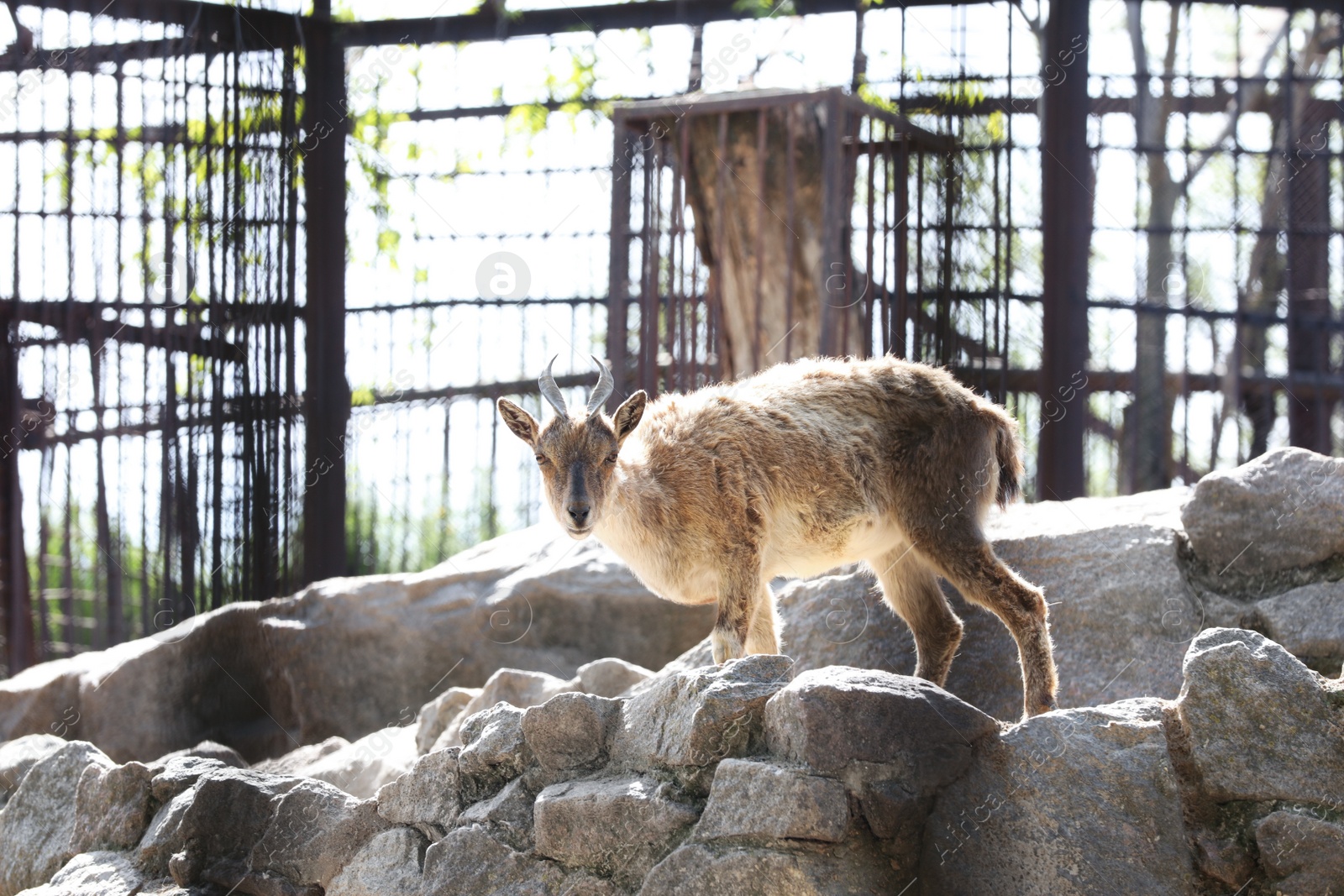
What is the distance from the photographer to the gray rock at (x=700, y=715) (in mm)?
3855

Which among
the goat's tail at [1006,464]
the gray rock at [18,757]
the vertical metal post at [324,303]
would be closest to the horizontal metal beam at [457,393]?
the vertical metal post at [324,303]

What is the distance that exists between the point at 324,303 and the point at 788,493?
13.3ft

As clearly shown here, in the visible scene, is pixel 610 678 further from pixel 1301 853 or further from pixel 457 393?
pixel 457 393

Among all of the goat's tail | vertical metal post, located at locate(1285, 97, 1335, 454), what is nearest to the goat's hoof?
the goat's tail

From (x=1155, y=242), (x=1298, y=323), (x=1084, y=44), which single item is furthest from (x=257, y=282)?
(x=1298, y=323)

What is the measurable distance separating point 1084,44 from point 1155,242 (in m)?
1.67

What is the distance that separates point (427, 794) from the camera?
14.4 ft

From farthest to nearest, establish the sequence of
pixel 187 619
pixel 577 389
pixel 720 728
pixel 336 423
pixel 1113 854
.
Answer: pixel 577 389
pixel 336 423
pixel 187 619
pixel 720 728
pixel 1113 854

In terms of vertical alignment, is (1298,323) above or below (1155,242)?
below

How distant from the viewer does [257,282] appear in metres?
7.98

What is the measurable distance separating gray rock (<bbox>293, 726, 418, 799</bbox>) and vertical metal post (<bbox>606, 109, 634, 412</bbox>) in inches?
99.3

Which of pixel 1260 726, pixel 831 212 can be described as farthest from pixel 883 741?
pixel 831 212

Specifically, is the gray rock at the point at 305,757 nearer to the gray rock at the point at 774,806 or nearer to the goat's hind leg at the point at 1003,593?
the goat's hind leg at the point at 1003,593

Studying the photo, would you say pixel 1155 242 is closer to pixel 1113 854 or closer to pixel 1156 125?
pixel 1156 125
